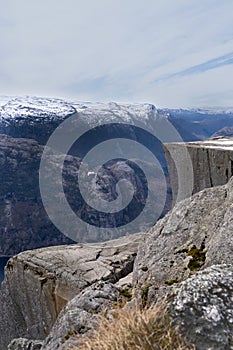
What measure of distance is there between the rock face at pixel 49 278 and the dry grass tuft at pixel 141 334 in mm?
8202

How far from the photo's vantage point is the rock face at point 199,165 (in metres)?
12.3

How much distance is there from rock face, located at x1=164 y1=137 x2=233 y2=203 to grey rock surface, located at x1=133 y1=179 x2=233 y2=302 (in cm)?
278

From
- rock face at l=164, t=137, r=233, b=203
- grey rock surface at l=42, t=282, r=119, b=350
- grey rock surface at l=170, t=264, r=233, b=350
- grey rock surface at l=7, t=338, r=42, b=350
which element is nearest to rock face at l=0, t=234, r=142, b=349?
rock face at l=164, t=137, r=233, b=203

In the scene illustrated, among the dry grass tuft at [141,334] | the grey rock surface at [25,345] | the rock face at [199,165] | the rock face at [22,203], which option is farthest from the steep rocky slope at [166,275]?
the rock face at [22,203]

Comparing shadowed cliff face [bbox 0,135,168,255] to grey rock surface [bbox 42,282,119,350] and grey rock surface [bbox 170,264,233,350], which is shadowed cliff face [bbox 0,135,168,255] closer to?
grey rock surface [bbox 42,282,119,350]

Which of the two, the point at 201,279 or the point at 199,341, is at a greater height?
the point at 201,279

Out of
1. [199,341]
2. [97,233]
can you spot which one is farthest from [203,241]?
[97,233]

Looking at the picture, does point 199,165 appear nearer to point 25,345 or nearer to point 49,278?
point 49,278

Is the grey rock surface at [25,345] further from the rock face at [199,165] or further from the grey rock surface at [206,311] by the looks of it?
the rock face at [199,165]

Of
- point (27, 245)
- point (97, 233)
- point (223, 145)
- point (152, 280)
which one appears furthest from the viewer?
point (27, 245)

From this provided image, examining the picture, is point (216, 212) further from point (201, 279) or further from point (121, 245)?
point (121, 245)

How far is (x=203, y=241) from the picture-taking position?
27.5 ft

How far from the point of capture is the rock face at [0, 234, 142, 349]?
1390 centimetres

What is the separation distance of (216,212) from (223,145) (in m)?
4.87
